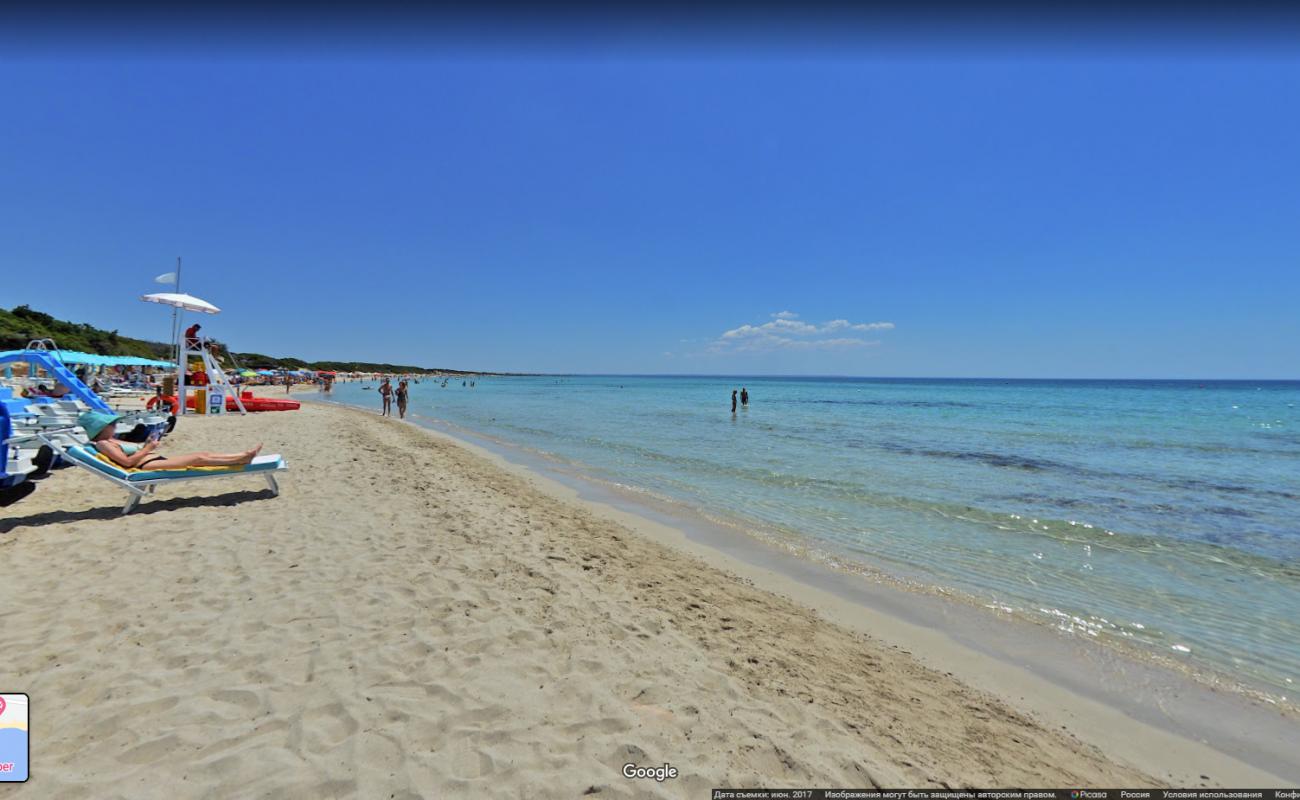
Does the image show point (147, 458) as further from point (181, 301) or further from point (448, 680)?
point (181, 301)

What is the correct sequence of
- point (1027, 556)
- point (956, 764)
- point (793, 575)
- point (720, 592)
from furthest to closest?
1. point (1027, 556)
2. point (793, 575)
3. point (720, 592)
4. point (956, 764)

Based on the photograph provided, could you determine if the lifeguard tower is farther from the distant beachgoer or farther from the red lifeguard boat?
the distant beachgoer

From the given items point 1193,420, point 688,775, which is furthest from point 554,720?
point 1193,420

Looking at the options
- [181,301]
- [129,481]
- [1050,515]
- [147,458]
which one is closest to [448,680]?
[129,481]

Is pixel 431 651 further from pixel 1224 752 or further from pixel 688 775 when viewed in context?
pixel 1224 752

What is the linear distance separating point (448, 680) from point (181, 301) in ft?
64.3

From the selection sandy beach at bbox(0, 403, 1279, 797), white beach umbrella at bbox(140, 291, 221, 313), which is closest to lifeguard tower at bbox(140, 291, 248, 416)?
white beach umbrella at bbox(140, 291, 221, 313)

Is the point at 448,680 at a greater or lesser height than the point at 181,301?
lesser

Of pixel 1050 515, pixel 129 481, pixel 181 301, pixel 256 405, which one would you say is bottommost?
pixel 1050 515

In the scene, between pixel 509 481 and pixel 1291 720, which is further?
pixel 509 481

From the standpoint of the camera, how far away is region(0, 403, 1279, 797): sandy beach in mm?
2527

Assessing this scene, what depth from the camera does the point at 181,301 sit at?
649 inches

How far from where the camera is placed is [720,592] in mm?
5336

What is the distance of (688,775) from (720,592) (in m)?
2.84
